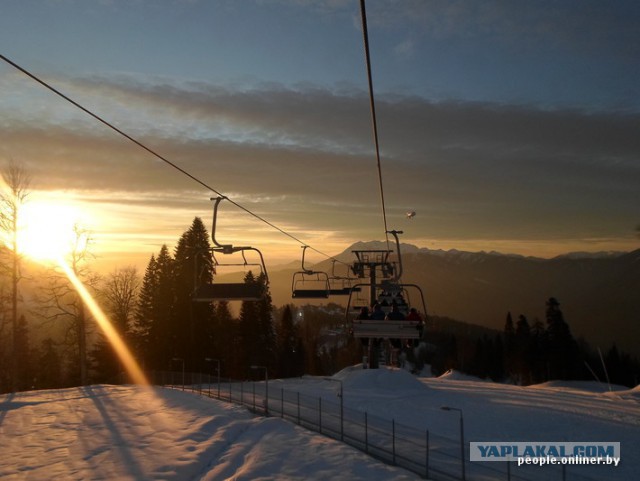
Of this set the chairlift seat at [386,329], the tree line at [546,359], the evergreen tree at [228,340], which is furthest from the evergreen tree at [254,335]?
the chairlift seat at [386,329]

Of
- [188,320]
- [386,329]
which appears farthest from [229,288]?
[188,320]

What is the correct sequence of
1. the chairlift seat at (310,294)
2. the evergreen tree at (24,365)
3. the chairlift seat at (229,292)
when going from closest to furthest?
1. the chairlift seat at (229,292)
2. the chairlift seat at (310,294)
3. the evergreen tree at (24,365)

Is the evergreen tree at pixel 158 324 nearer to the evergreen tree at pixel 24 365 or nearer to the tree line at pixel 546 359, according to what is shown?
the evergreen tree at pixel 24 365

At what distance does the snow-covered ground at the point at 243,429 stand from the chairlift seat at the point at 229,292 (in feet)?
22.4

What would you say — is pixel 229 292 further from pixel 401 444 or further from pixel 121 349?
pixel 121 349

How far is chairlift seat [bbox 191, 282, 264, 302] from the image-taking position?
1604cm

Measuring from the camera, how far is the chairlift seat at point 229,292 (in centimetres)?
1604

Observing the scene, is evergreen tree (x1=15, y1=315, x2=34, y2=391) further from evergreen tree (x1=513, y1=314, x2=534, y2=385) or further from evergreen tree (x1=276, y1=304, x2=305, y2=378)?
evergreen tree (x1=513, y1=314, x2=534, y2=385)

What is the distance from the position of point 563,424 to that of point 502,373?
7965cm

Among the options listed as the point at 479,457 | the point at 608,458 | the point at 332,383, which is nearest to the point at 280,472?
the point at 479,457

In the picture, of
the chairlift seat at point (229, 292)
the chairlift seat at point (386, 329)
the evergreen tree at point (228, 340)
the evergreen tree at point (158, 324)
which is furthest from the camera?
the evergreen tree at point (228, 340)

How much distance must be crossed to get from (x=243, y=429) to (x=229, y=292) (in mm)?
12944

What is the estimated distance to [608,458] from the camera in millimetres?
25297

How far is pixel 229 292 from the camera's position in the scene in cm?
1642
